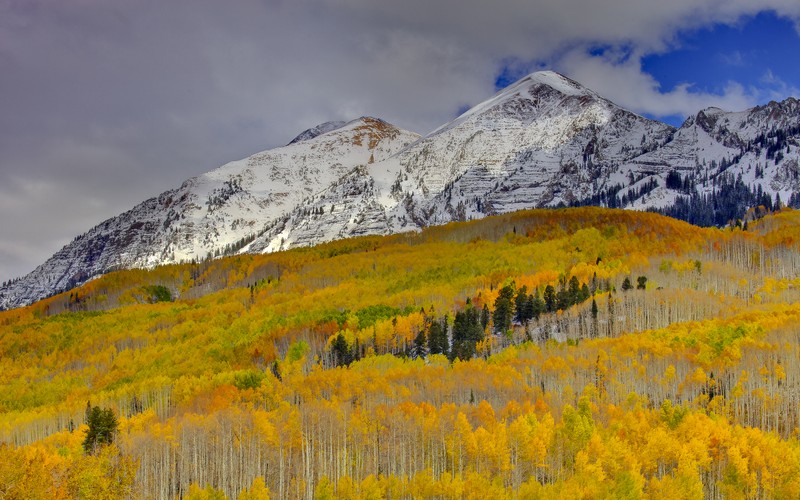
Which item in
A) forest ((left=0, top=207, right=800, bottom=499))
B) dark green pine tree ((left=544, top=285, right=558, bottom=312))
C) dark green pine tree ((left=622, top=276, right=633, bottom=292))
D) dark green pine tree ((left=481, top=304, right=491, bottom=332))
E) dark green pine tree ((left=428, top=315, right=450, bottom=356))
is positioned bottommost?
forest ((left=0, top=207, right=800, bottom=499))

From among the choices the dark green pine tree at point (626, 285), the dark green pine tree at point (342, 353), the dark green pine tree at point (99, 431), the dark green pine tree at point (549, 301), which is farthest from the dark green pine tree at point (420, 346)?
the dark green pine tree at point (99, 431)

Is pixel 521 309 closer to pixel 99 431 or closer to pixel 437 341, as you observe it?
pixel 437 341

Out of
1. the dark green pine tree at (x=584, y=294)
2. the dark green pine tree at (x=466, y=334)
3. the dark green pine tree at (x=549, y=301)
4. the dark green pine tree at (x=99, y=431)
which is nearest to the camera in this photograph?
the dark green pine tree at (x=99, y=431)

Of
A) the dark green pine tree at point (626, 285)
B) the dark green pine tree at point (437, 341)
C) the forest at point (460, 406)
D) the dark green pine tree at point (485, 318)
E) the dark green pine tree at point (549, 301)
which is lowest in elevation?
the forest at point (460, 406)

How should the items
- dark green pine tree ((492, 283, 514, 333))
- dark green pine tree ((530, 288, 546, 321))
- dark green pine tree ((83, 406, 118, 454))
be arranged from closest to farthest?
dark green pine tree ((83, 406, 118, 454))
dark green pine tree ((492, 283, 514, 333))
dark green pine tree ((530, 288, 546, 321))

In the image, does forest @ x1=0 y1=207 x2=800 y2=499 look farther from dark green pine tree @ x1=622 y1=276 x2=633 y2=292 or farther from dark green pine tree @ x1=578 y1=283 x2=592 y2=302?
dark green pine tree @ x1=622 y1=276 x2=633 y2=292

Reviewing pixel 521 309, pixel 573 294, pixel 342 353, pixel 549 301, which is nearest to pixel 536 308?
pixel 521 309

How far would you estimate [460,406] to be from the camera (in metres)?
120

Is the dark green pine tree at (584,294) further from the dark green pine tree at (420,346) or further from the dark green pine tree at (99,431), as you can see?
the dark green pine tree at (99,431)

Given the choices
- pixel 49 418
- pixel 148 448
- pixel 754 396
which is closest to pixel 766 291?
pixel 754 396

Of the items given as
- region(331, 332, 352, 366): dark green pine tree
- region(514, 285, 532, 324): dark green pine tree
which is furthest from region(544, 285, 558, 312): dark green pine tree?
region(331, 332, 352, 366): dark green pine tree

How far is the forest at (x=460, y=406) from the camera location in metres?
89.6

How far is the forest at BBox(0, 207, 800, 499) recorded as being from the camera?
294 ft

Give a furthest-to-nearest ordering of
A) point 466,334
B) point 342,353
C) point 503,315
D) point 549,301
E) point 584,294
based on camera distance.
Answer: point 584,294 < point 549,301 < point 342,353 < point 503,315 < point 466,334
